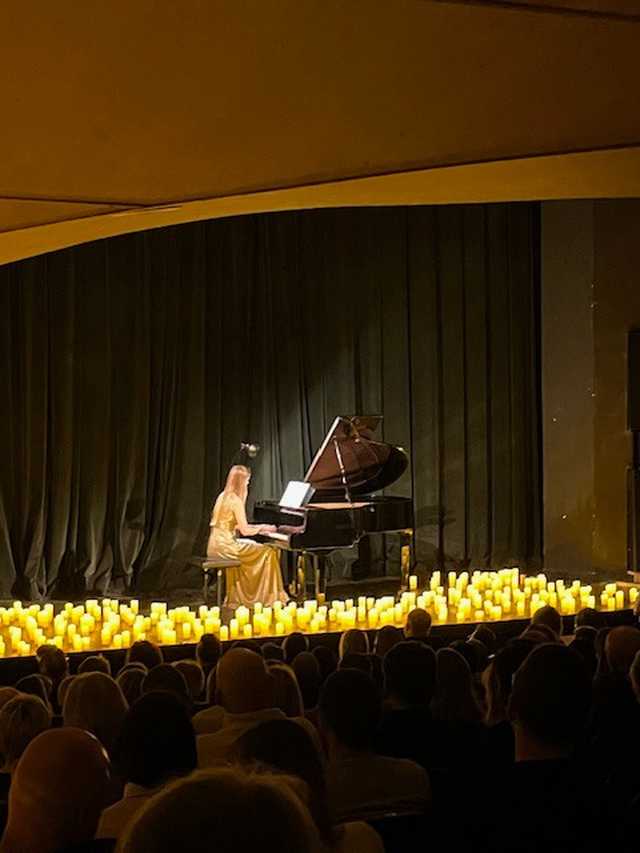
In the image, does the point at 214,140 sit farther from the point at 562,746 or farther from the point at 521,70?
the point at 562,746

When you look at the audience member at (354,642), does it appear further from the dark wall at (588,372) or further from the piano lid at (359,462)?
the dark wall at (588,372)

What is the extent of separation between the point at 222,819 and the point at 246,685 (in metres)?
2.40

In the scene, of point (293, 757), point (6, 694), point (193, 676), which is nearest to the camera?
point (293, 757)

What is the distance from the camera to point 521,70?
3266mm

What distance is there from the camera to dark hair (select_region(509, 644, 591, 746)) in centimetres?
290

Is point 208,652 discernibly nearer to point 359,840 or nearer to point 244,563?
point 359,840

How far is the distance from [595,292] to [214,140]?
843cm

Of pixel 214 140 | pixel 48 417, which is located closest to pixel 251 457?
pixel 48 417

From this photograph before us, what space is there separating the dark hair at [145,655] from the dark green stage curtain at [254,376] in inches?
215

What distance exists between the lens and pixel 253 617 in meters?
7.98

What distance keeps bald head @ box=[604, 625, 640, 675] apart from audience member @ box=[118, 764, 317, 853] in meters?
3.24

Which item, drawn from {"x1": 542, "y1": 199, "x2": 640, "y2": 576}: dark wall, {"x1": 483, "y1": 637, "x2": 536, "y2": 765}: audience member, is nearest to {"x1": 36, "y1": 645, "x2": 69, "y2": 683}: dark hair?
{"x1": 483, "y1": 637, "x2": 536, "y2": 765}: audience member

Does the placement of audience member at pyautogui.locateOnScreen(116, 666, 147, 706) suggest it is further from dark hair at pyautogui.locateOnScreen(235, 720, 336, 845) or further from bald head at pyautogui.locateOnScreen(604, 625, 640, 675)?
dark hair at pyautogui.locateOnScreen(235, 720, 336, 845)

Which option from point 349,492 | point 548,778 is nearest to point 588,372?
point 349,492
